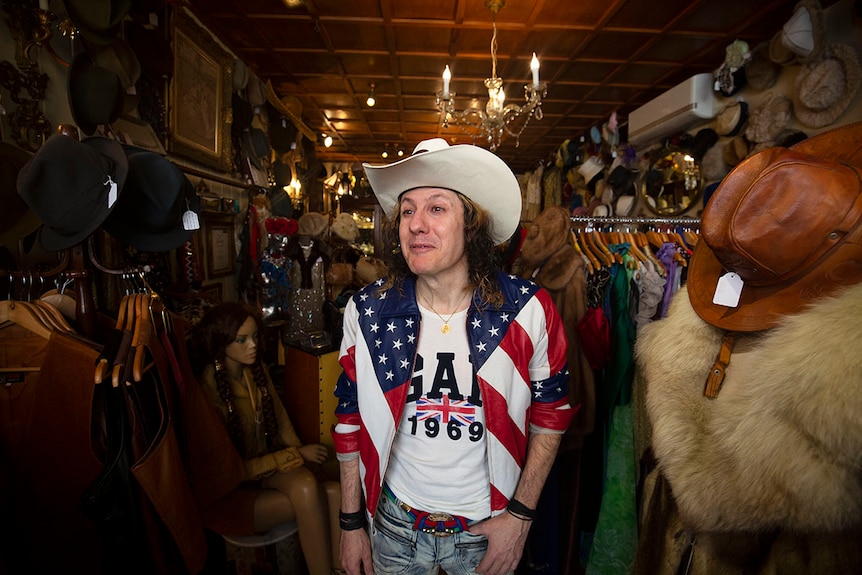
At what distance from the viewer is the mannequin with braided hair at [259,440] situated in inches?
73.0

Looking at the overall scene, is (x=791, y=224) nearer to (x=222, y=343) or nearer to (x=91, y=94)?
(x=222, y=343)

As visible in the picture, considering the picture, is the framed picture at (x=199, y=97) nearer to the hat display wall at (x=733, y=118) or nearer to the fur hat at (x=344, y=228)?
the fur hat at (x=344, y=228)

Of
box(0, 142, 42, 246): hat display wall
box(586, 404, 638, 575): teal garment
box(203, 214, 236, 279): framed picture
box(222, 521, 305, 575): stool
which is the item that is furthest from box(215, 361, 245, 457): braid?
box(586, 404, 638, 575): teal garment

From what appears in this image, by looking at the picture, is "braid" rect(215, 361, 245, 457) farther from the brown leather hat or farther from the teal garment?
the brown leather hat

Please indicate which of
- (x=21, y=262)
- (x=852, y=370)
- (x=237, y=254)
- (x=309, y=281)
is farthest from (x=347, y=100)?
(x=852, y=370)

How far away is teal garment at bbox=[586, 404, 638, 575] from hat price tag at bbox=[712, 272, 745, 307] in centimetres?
115

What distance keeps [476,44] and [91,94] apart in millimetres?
3180

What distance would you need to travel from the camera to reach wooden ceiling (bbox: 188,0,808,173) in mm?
3045

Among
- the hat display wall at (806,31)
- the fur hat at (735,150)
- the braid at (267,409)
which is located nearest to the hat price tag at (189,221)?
the braid at (267,409)

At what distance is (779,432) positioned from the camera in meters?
0.70

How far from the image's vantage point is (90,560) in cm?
122

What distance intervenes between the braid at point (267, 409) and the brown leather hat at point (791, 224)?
2.13m

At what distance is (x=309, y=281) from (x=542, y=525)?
2.41 m

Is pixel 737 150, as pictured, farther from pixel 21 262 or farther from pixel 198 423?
pixel 21 262
